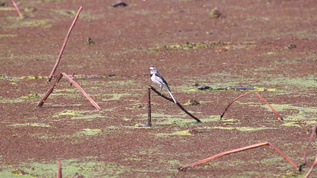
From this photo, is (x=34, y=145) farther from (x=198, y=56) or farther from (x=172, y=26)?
(x=172, y=26)

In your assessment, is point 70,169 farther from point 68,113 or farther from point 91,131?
point 68,113

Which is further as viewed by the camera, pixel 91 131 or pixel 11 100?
pixel 11 100

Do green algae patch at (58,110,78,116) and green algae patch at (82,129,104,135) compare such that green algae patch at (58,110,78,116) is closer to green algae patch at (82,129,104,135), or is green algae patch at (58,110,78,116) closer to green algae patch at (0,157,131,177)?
green algae patch at (82,129,104,135)

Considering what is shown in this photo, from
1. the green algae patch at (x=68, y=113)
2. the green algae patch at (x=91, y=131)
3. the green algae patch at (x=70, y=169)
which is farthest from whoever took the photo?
the green algae patch at (x=68, y=113)

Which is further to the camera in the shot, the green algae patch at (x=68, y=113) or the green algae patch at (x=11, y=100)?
the green algae patch at (x=11, y=100)

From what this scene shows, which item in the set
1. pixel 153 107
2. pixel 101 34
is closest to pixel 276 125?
pixel 153 107

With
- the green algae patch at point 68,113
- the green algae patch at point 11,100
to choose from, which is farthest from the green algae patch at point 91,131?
the green algae patch at point 11,100

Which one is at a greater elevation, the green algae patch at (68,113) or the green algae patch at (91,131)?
the green algae patch at (91,131)

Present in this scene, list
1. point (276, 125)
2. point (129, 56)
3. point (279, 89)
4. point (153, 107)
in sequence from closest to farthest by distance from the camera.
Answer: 1. point (276, 125)
2. point (153, 107)
3. point (279, 89)
4. point (129, 56)

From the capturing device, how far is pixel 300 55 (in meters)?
6.51

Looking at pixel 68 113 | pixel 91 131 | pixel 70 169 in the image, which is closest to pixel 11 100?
pixel 68 113

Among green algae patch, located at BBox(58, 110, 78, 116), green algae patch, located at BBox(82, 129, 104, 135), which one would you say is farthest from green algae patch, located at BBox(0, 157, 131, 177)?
green algae patch, located at BBox(58, 110, 78, 116)

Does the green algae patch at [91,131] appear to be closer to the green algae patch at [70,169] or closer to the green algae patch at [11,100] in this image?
the green algae patch at [70,169]

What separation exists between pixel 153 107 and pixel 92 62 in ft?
6.33
